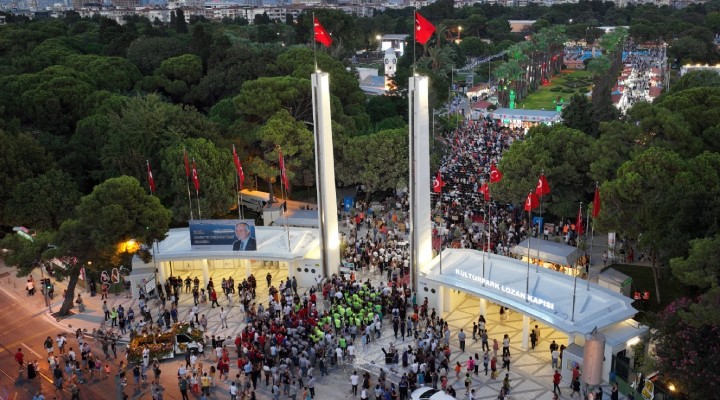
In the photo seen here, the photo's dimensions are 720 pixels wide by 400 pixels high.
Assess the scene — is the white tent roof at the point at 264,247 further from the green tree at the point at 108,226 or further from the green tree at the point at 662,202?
the green tree at the point at 662,202

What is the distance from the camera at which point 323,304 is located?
37.6 metres

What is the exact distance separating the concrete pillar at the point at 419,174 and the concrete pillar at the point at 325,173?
200 inches

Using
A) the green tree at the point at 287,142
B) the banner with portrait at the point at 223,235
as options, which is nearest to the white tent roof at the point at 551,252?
the banner with portrait at the point at 223,235

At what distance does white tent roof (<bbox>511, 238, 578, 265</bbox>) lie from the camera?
3825 cm

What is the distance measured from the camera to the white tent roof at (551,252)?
38.2 meters

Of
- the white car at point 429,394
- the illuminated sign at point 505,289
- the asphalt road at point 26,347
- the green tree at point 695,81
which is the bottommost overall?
the asphalt road at point 26,347

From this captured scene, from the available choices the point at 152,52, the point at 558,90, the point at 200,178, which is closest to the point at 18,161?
the point at 200,178

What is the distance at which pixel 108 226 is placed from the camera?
35.8m

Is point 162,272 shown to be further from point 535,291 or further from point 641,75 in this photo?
point 641,75

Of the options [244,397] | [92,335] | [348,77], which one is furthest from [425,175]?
[348,77]

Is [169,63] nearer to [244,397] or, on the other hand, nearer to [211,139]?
[211,139]

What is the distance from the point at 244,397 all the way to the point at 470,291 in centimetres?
1191

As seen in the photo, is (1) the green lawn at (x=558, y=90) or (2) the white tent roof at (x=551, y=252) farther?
(1) the green lawn at (x=558, y=90)

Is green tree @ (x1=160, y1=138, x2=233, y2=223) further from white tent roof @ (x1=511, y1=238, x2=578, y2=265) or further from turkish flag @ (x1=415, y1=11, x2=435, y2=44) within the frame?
white tent roof @ (x1=511, y1=238, x2=578, y2=265)
